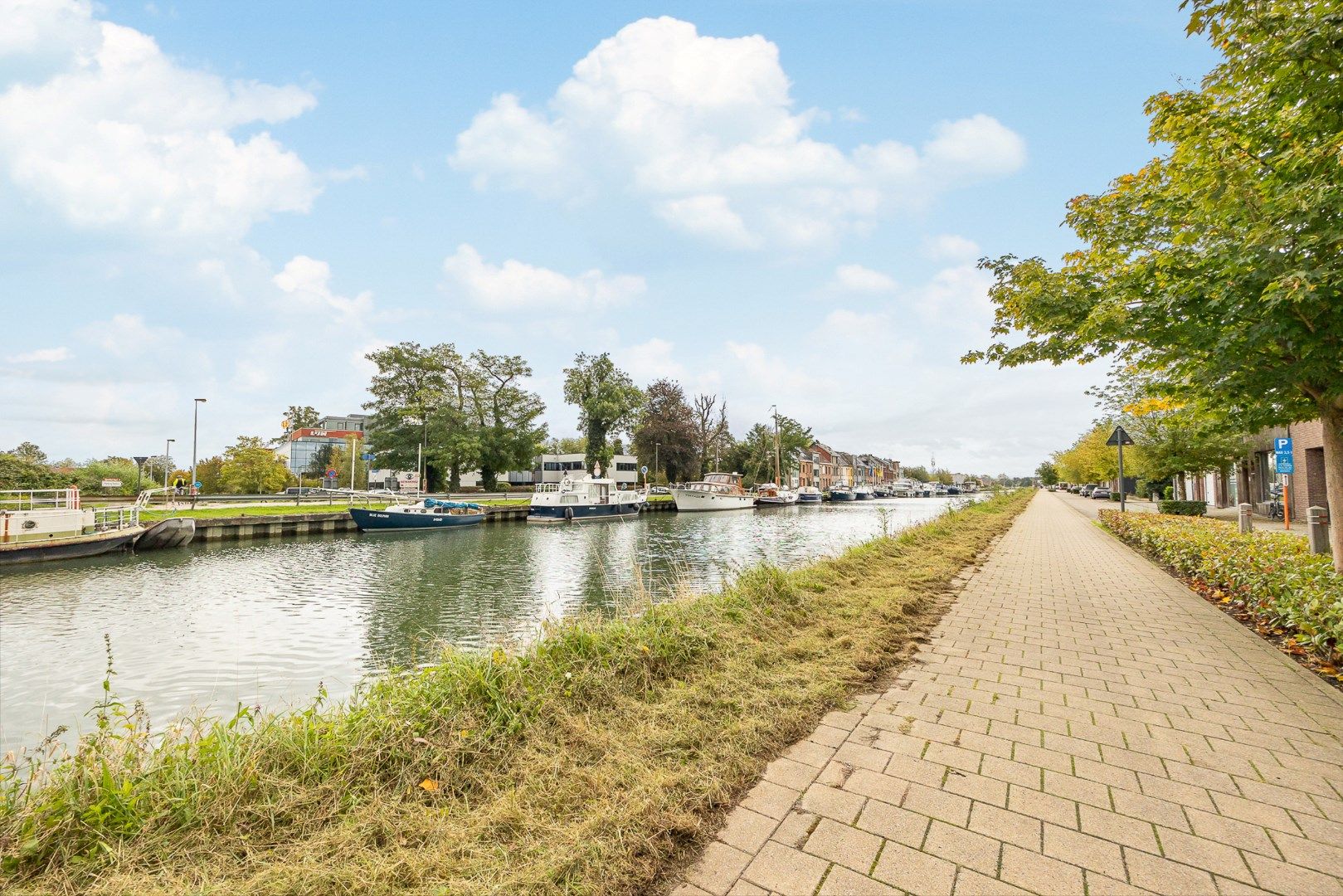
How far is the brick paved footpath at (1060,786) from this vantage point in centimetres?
223

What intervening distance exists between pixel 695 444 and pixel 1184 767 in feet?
187

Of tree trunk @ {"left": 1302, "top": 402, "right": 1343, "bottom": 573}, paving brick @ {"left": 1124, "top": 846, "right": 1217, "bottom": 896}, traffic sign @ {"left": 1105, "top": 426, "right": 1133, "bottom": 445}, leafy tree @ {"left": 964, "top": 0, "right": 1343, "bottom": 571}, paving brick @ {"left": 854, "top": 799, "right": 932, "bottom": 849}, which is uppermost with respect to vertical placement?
leafy tree @ {"left": 964, "top": 0, "right": 1343, "bottom": 571}

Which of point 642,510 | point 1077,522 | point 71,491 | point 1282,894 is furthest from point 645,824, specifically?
point 642,510

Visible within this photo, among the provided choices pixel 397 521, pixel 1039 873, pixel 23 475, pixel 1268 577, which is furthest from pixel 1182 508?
pixel 23 475

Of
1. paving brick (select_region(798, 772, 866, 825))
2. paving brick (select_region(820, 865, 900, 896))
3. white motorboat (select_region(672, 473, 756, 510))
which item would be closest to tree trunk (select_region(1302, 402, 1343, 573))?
paving brick (select_region(798, 772, 866, 825))

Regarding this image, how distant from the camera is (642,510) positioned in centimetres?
4734

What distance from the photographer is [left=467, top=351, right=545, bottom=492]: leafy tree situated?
176 ft

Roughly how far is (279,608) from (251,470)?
44911 mm

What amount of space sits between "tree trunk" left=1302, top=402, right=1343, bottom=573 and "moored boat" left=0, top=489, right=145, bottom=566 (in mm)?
28214

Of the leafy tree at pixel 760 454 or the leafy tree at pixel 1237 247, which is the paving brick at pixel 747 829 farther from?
the leafy tree at pixel 760 454

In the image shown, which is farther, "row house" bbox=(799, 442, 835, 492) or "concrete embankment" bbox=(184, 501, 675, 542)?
"row house" bbox=(799, 442, 835, 492)

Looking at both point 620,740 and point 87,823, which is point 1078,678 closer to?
point 620,740

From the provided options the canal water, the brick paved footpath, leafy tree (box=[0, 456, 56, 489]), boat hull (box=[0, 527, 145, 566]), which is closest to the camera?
the brick paved footpath

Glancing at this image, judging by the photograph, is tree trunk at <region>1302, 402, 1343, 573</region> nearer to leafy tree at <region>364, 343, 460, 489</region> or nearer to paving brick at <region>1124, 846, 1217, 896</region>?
paving brick at <region>1124, 846, 1217, 896</region>
